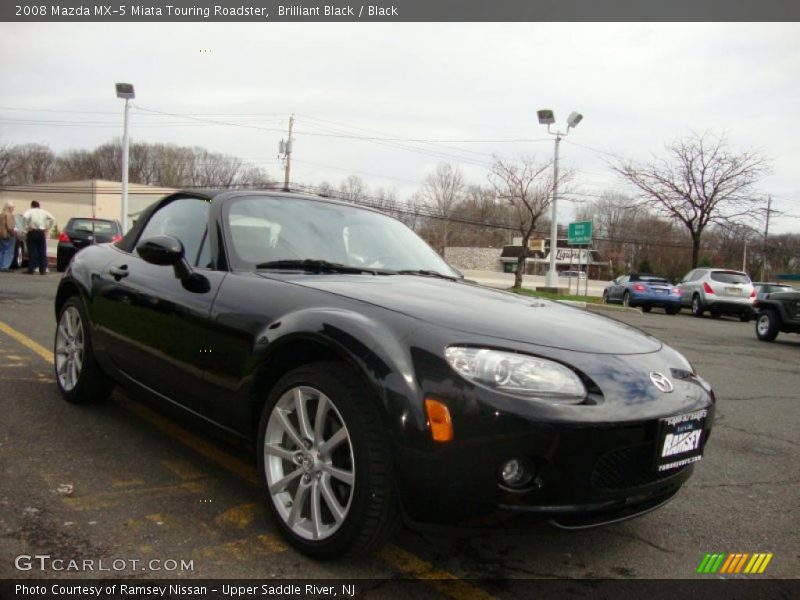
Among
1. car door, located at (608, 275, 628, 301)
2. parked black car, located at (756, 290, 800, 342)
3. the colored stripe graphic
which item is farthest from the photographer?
car door, located at (608, 275, 628, 301)

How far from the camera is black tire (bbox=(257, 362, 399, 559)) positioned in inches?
84.5

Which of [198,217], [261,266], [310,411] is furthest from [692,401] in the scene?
[198,217]

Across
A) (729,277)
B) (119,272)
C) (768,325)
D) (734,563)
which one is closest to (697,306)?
(729,277)

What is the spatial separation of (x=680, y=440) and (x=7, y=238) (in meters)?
15.9

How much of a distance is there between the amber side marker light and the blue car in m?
20.5

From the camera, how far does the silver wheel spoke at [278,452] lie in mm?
2482

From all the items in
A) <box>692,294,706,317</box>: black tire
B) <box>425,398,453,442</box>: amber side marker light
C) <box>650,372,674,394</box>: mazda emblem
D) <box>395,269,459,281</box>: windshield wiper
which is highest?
<box>395,269,459,281</box>: windshield wiper

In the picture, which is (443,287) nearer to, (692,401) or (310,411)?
(310,411)

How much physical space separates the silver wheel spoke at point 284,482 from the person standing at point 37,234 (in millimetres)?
13846

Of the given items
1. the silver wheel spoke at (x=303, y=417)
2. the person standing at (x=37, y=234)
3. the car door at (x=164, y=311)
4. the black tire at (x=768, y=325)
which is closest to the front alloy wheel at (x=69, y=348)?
the car door at (x=164, y=311)

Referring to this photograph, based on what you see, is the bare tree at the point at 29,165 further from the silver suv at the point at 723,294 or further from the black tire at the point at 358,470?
the black tire at the point at 358,470

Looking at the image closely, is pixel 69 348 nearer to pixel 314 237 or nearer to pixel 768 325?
pixel 314 237

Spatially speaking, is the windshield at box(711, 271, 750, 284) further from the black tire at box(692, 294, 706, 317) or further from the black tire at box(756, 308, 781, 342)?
the black tire at box(756, 308, 781, 342)

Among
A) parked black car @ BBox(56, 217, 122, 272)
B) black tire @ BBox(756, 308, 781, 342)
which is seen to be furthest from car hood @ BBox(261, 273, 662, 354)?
parked black car @ BBox(56, 217, 122, 272)
